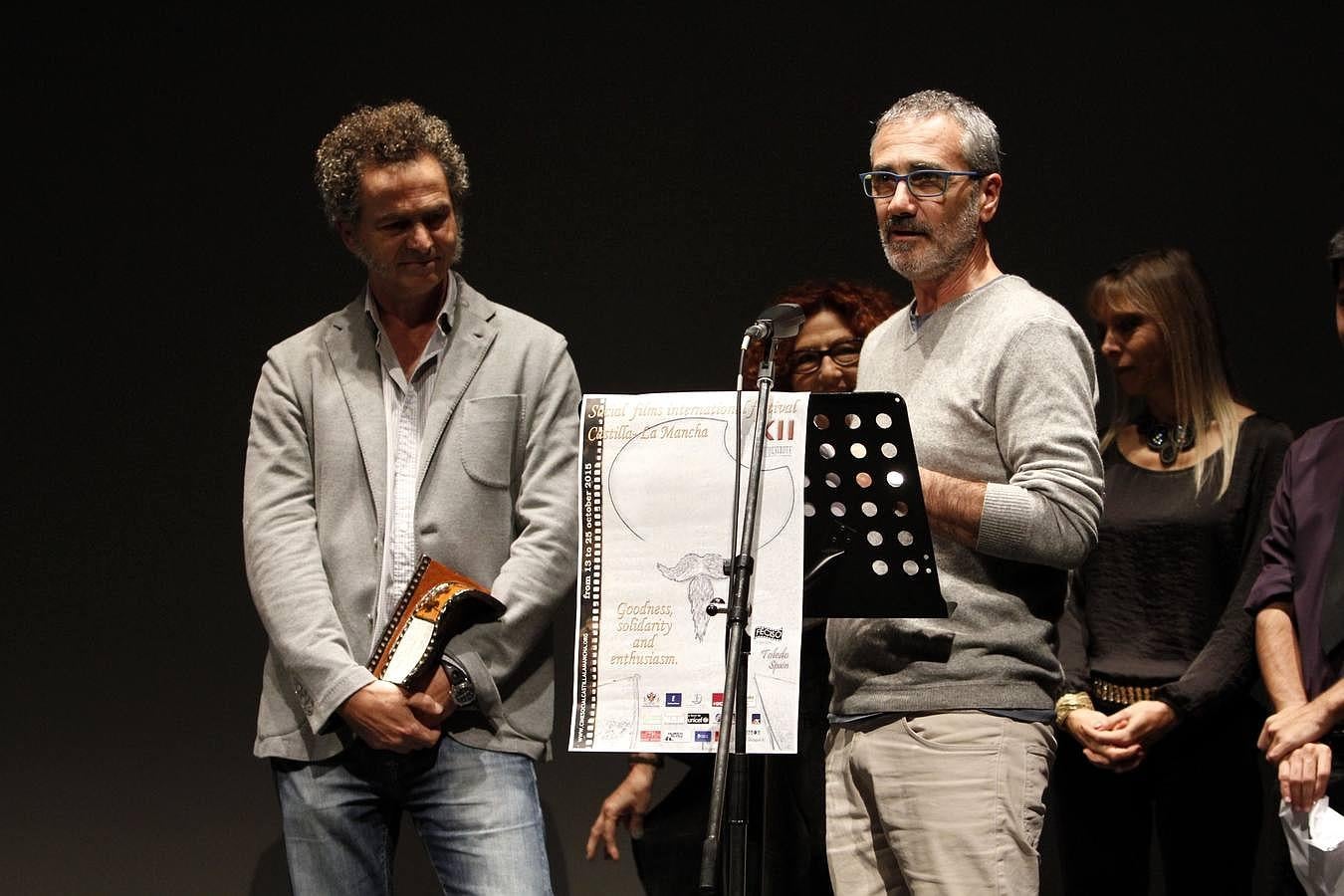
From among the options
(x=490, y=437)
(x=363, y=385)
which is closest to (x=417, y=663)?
(x=490, y=437)

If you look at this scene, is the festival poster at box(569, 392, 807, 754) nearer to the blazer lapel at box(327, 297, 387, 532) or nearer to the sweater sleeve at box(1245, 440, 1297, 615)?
the blazer lapel at box(327, 297, 387, 532)

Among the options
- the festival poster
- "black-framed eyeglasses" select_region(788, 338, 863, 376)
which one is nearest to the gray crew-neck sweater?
the festival poster

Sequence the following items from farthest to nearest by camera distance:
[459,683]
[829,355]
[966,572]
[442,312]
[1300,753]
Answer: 1. [829,355]
2. [442,312]
3. [459,683]
4. [1300,753]
5. [966,572]

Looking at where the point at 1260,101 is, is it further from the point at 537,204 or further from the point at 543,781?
the point at 543,781

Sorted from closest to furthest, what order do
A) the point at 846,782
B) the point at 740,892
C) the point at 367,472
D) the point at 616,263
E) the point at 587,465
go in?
1. the point at 740,892
2. the point at 587,465
3. the point at 846,782
4. the point at 367,472
5. the point at 616,263

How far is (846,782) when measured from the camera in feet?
7.69

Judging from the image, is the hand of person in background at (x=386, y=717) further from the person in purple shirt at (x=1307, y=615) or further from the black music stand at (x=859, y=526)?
the person in purple shirt at (x=1307, y=615)

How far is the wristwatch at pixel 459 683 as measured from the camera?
8.20 feet

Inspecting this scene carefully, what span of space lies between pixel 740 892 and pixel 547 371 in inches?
43.0

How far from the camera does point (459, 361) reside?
2697 millimetres

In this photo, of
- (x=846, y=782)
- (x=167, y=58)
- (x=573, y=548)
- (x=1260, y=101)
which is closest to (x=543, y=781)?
(x=573, y=548)

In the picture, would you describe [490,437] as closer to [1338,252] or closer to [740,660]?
[740,660]

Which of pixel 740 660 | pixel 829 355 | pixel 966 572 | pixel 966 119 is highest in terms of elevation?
pixel 966 119

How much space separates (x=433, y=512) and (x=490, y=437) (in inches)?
6.7
